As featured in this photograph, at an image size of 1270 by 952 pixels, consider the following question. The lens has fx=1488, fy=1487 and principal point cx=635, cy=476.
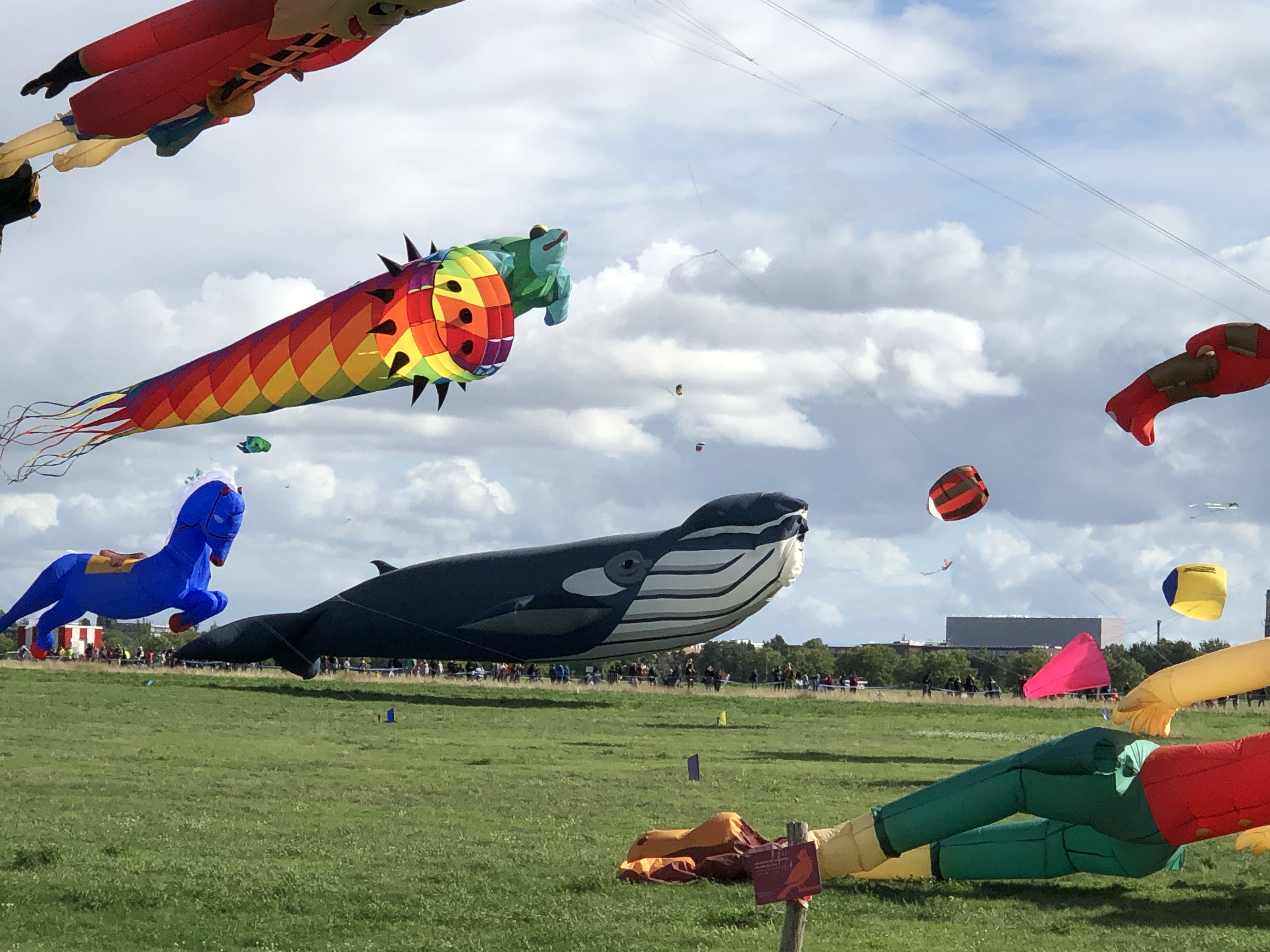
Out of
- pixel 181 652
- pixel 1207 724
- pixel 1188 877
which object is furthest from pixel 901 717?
pixel 1188 877

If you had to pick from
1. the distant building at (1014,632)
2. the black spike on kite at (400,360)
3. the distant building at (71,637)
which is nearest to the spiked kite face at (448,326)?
the black spike on kite at (400,360)

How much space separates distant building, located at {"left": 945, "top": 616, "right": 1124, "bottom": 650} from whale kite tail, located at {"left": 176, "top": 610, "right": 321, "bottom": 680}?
6449cm

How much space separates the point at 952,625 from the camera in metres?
115

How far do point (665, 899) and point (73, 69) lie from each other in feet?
24.6

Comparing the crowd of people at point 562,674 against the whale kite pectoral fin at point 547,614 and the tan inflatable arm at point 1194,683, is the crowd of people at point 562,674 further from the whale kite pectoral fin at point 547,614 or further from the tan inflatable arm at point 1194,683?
the tan inflatable arm at point 1194,683

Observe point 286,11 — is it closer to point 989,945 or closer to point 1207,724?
point 989,945

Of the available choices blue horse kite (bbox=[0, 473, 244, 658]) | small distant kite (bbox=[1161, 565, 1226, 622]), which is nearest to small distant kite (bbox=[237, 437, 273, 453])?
blue horse kite (bbox=[0, 473, 244, 658])

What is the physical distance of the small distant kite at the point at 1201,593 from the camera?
16.2 m

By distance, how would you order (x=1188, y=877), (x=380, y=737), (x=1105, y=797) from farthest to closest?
(x=380, y=737)
(x=1188, y=877)
(x=1105, y=797)

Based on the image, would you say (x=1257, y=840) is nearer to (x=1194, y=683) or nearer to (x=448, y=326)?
(x=1194, y=683)

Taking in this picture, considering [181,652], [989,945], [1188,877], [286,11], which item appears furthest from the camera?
[181,652]

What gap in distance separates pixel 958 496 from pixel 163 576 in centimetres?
2467

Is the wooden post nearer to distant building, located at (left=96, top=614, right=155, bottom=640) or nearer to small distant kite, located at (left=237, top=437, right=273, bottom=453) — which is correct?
small distant kite, located at (left=237, top=437, right=273, bottom=453)

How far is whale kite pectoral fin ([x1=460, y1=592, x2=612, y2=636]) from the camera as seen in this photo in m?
37.3
